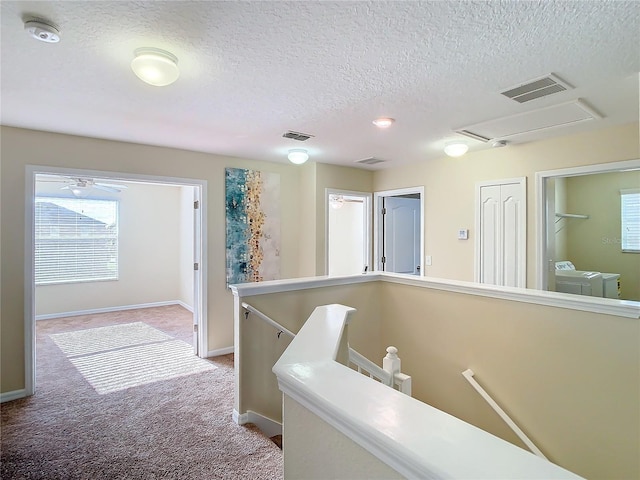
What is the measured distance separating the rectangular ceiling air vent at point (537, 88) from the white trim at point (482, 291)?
1458mm

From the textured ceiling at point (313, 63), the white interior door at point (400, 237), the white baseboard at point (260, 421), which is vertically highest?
the textured ceiling at point (313, 63)

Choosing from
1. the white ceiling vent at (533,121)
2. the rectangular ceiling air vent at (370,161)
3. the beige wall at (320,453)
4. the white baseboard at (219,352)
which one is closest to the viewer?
the beige wall at (320,453)

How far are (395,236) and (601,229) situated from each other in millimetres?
2704

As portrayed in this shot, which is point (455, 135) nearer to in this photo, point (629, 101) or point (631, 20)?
point (629, 101)

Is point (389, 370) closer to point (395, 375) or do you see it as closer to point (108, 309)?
point (395, 375)

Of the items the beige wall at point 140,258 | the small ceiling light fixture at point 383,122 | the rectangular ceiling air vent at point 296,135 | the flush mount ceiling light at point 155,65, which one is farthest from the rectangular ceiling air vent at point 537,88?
the beige wall at point 140,258

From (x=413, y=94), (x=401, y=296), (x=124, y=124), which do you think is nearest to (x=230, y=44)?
(x=413, y=94)

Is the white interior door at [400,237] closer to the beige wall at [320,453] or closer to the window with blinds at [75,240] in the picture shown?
the beige wall at [320,453]

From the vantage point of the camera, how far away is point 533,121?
296 centimetres

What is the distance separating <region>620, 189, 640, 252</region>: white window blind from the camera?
405 centimetres

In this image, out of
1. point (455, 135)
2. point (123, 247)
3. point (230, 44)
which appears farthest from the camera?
point (123, 247)

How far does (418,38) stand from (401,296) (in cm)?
246

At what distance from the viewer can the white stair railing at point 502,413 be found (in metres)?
2.55

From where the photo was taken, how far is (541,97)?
2441 mm
